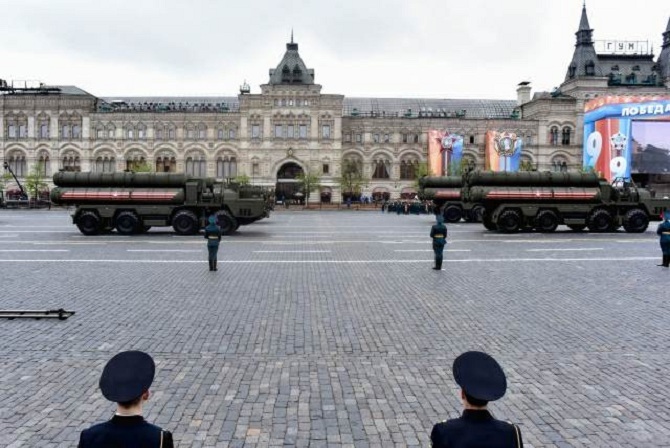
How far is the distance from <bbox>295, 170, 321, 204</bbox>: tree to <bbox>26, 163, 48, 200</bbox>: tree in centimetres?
3023

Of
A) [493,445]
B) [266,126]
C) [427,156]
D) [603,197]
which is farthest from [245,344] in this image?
[427,156]

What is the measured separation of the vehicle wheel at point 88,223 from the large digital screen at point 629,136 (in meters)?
54.0

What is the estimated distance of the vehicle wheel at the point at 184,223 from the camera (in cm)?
2645

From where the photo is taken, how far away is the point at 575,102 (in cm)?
7212

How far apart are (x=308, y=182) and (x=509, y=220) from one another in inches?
1618

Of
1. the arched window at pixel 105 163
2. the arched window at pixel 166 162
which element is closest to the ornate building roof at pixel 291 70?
the arched window at pixel 166 162

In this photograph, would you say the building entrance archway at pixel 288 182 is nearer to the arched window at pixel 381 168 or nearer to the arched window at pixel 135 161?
the arched window at pixel 381 168

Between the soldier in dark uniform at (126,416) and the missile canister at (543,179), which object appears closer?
the soldier in dark uniform at (126,416)

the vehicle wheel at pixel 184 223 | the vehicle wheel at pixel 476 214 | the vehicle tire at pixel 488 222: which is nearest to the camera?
the vehicle wheel at pixel 184 223

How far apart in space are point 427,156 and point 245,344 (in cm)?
6870

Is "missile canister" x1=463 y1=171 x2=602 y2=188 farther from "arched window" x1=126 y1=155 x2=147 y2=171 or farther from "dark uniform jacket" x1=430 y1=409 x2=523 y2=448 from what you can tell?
"arched window" x1=126 y1=155 x2=147 y2=171

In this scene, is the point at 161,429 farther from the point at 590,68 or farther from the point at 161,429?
the point at 590,68

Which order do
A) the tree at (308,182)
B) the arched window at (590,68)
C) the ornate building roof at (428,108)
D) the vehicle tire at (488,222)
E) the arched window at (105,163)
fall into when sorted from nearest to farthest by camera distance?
the vehicle tire at (488,222), the tree at (308,182), the arched window at (105,163), the arched window at (590,68), the ornate building roof at (428,108)

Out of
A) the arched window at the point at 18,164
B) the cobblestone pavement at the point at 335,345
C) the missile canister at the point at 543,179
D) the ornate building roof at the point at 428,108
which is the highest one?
the ornate building roof at the point at 428,108
